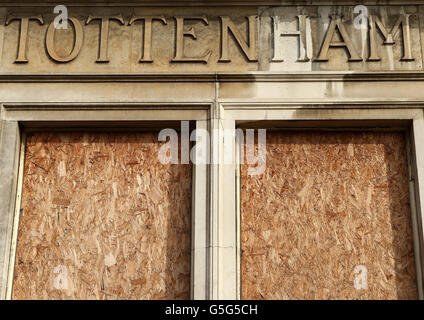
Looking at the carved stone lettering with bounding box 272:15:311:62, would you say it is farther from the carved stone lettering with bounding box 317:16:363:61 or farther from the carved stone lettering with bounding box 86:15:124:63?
the carved stone lettering with bounding box 86:15:124:63

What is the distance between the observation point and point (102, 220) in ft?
22.0

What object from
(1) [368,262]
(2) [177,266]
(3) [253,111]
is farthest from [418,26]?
(2) [177,266]

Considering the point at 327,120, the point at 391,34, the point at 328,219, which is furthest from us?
the point at 391,34

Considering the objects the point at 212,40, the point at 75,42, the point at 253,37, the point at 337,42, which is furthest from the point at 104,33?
the point at 337,42

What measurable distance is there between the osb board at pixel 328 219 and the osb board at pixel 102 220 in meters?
0.77

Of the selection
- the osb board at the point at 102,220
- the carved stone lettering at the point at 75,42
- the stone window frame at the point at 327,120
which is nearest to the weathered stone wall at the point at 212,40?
the carved stone lettering at the point at 75,42

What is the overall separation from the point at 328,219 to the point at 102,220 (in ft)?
7.90

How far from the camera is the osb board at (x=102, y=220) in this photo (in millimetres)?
6523

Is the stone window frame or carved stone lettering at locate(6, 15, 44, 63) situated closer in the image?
the stone window frame

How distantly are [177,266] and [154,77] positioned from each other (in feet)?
6.78

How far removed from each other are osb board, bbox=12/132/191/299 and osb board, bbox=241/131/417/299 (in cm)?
77

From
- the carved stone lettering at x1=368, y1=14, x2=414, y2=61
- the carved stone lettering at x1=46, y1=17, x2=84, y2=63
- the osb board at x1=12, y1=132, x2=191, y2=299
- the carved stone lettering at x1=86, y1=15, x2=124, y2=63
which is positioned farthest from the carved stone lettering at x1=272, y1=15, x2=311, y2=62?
the carved stone lettering at x1=46, y1=17, x2=84, y2=63

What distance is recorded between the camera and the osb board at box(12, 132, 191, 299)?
21.4ft

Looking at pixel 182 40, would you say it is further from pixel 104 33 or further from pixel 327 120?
pixel 327 120
